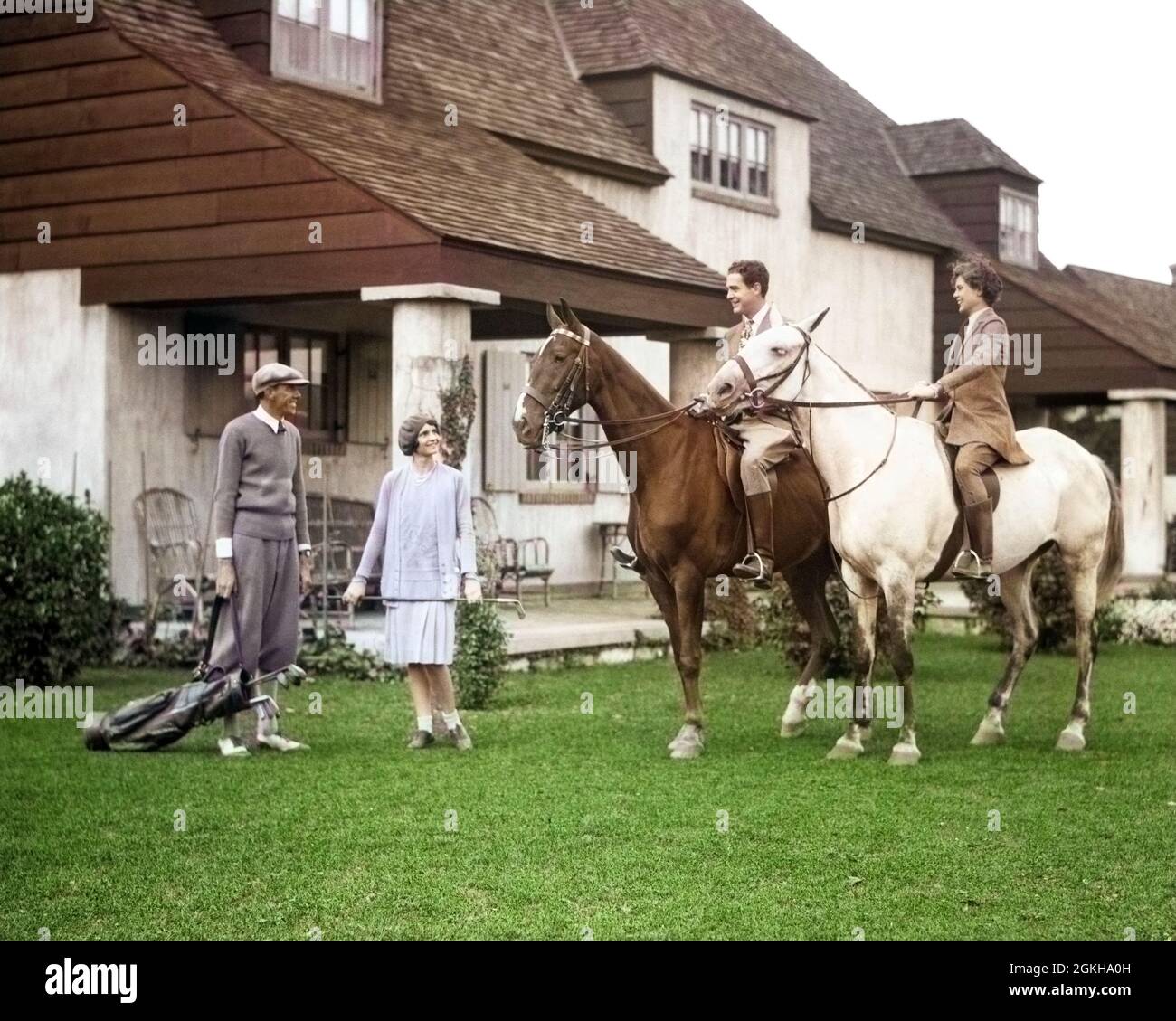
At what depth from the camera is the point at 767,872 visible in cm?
644

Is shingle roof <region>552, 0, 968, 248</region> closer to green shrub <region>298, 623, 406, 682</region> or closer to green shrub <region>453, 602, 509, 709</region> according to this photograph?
green shrub <region>298, 623, 406, 682</region>

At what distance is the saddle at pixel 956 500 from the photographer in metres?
9.20

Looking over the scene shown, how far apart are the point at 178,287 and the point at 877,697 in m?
6.84

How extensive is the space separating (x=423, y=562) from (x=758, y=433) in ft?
6.96

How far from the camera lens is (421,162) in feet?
47.1

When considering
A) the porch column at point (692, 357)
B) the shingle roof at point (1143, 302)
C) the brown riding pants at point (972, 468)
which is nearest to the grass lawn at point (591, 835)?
the brown riding pants at point (972, 468)

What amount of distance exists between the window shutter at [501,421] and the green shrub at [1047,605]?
16.8ft

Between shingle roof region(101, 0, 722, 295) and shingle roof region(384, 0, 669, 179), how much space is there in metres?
0.70

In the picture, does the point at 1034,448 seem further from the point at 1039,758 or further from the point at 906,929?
the point at 906,929

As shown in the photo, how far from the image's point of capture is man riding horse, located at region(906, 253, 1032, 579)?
909 centimetres

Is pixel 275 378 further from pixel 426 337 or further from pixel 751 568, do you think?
pixel 426 337

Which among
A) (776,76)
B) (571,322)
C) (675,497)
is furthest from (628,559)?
(776,76)

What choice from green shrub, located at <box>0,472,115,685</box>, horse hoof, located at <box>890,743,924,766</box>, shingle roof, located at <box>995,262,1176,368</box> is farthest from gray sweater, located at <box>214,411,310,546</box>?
shingle roof, located at <box>995,262,1176,368</box>
